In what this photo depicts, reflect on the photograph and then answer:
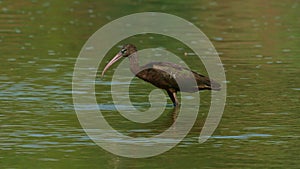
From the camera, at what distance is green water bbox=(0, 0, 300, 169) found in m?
11.5

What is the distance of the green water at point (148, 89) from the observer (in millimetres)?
11492

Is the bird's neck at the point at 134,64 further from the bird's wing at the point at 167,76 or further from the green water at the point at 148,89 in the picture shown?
the green water at the point at 148,89

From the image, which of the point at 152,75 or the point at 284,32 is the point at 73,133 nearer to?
the point at 152,75

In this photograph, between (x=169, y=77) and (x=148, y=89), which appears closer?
(x=169, y=77)

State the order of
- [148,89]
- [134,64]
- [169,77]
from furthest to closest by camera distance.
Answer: [148,89]
[134,64]
[169,77]

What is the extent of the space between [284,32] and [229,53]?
4.07m

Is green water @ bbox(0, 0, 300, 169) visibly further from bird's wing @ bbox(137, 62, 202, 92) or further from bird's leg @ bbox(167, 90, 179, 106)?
bird's wing @ bbox(137, 62, 202, 92)

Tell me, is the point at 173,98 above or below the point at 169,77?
below

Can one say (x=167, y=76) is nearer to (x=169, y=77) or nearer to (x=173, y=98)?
(x=169, y=77)

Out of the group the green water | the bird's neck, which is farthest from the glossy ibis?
the green water

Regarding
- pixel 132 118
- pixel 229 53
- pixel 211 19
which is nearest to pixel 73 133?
pixel 132 118

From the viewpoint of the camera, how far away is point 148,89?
16797 millimetres

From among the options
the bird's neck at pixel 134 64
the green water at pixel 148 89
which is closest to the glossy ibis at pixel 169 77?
the bird's neck at pixel 134 64

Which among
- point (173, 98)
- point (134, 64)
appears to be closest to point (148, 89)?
point (134, 64)
